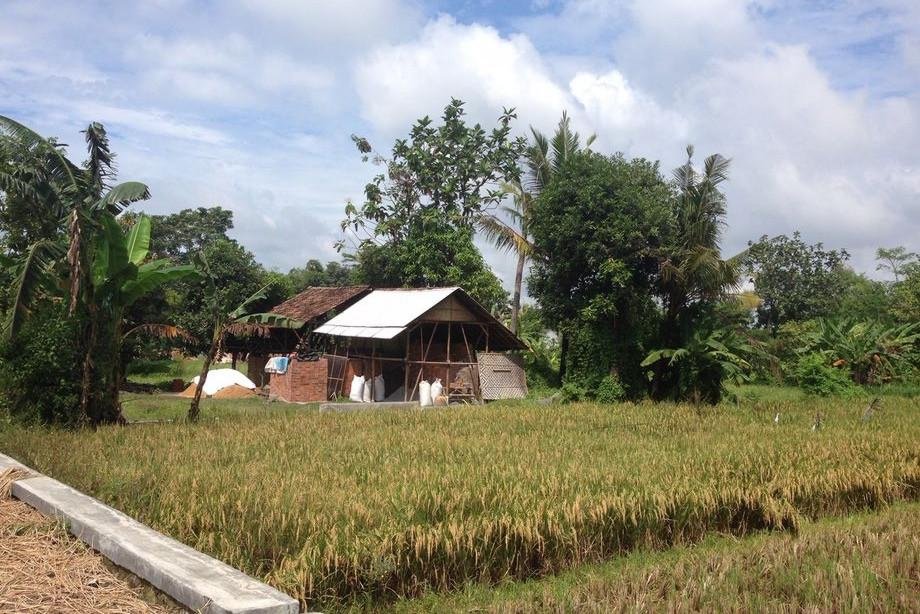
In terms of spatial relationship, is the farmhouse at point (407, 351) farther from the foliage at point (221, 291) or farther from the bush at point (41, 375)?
the bush at point (41, 375)

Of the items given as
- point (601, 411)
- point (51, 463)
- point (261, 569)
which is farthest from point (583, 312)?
point (261, 569)

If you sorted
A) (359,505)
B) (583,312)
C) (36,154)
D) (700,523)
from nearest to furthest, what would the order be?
(359,505), (700,523), (36,154), (583,312)

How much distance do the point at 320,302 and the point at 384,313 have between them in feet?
12.8

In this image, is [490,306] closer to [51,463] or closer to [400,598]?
[51,463]

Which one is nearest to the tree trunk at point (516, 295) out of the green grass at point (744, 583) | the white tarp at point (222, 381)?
the white tarp at point (222, 381)

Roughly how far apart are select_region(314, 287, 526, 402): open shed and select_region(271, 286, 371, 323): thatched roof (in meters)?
0.46

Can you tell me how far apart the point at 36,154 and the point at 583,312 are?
11378mm

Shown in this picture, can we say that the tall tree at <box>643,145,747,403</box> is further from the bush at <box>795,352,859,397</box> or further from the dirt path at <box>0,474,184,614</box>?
the dirt path at <box>0,474,184,614</box>

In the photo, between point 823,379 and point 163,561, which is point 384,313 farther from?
point 163,561

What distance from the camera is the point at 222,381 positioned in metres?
21.3

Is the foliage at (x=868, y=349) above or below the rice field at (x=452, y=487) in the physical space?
above

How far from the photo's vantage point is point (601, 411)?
544 inches

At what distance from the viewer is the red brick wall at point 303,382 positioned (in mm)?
19719

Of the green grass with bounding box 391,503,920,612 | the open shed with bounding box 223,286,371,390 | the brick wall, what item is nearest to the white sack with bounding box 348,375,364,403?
the open shed with bounding box 223,286,371,390
